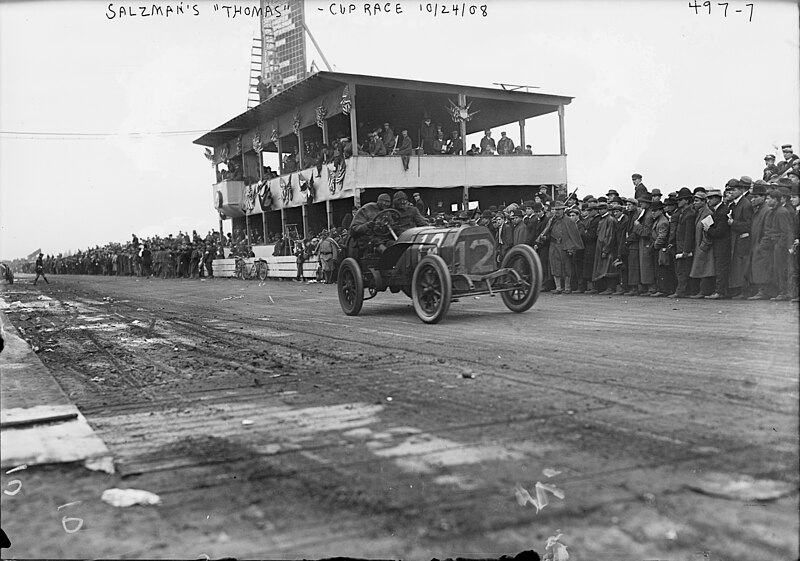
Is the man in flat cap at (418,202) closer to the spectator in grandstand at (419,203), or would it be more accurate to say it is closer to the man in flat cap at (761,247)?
the spectator in grandstand at (419,203)

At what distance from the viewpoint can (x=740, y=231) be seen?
11.1 metres

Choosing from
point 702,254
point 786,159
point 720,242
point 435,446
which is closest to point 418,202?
point 702,254

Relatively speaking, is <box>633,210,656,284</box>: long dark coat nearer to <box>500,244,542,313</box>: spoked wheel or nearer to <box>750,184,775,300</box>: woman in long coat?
<box>750,184,775,300</box>: woman in long coat

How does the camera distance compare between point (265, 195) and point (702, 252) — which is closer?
point (702, 252)

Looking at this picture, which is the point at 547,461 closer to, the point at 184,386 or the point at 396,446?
the point at 396,446

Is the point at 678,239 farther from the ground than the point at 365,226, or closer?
closer

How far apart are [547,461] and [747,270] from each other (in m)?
9.03

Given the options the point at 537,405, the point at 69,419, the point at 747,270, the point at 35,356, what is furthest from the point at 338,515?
the point at 747,270

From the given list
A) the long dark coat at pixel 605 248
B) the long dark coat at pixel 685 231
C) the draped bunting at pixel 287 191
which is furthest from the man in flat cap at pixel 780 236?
the draped bunting at pixel 287 191

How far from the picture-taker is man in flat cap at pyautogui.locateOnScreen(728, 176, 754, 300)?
36.1ft

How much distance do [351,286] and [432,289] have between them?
6.43 feet

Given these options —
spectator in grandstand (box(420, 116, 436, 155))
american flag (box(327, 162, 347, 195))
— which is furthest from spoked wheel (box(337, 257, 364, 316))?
spectator in grandstand (box(420, 116, 436, 155))

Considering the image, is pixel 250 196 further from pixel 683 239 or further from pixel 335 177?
pixel 683 239

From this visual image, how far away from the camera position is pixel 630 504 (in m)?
2.80
